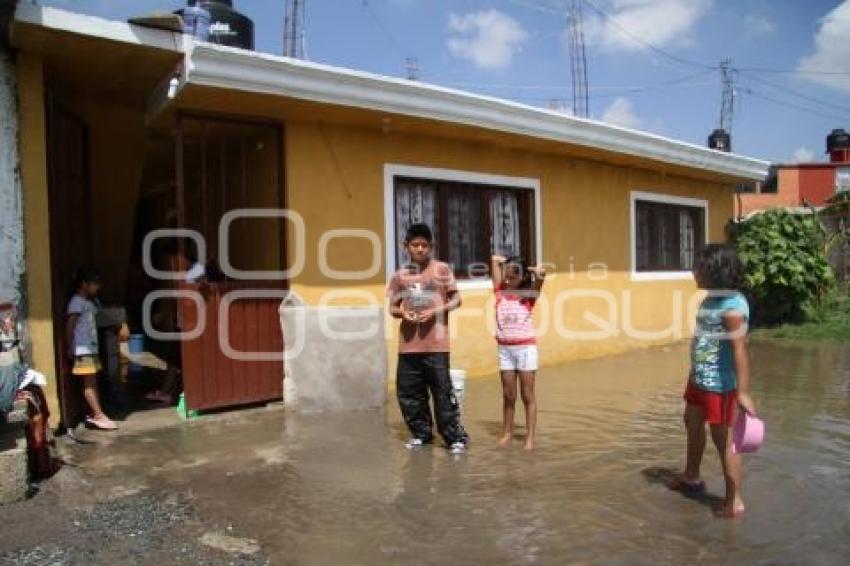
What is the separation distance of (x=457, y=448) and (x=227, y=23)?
4800mm

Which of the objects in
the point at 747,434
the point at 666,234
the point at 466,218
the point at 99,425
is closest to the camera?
the point at 747,434

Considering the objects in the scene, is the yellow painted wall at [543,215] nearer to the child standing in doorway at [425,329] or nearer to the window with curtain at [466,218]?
the window with curtain at [466,218]

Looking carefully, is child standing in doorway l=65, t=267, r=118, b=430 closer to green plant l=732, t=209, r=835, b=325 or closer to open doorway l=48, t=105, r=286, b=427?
open doorway l=48, t=105, r=286, b=427

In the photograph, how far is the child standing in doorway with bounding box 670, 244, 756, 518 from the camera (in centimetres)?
425

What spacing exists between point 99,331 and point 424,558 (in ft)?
18.2

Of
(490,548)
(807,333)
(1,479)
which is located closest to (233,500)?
(1,479)

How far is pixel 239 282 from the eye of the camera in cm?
739

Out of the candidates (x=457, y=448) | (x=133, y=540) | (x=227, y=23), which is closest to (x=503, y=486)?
(x=457, y=448)

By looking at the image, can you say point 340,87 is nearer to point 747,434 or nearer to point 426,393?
point 426,393

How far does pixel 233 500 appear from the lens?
468cm

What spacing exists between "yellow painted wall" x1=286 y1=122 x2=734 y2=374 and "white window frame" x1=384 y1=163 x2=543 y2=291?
0.07 meters

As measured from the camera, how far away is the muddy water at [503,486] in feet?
12.8

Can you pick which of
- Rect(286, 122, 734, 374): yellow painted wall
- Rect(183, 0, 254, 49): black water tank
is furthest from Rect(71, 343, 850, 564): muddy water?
Rect(183, 0, 254, 49): black water tank

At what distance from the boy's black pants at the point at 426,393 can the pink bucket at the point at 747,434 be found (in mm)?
2215
